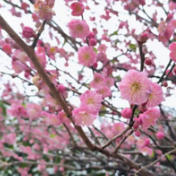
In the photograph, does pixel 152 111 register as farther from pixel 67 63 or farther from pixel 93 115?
pixel 67 63

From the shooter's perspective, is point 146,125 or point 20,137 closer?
point 146,125

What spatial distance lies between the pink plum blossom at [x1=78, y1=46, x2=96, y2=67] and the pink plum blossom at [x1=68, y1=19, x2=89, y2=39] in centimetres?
6

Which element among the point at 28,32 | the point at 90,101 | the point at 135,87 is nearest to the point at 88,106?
the point at 90,101

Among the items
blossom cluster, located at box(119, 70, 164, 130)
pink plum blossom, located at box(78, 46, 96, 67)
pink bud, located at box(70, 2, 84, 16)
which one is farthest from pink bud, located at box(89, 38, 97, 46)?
blossom cluster, located at box(119, 70, 164, 130)

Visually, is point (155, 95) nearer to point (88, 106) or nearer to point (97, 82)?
point (88, 106)

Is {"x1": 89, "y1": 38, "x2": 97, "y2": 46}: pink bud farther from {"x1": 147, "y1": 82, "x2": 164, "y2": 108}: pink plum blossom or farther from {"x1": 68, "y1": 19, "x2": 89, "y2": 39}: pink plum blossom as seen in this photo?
{"x1": 147, "y1": 82, "x2": 164, "y2": 108}: pink plum blossom

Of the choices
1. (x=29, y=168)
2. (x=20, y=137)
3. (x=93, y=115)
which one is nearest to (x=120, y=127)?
(x=93, y=115)

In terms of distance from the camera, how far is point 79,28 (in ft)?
3.03

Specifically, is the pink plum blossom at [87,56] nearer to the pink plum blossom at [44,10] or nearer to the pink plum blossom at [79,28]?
the pink plum blossom at [79,28]

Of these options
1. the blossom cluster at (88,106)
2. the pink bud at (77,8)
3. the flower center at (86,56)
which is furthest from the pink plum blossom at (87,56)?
the blossom cluster at (88,106)

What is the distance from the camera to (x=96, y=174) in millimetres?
2545

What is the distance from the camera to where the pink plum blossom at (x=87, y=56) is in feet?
3.04

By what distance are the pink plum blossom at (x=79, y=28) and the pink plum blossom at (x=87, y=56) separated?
6cm

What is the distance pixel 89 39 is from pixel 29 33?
335mm
